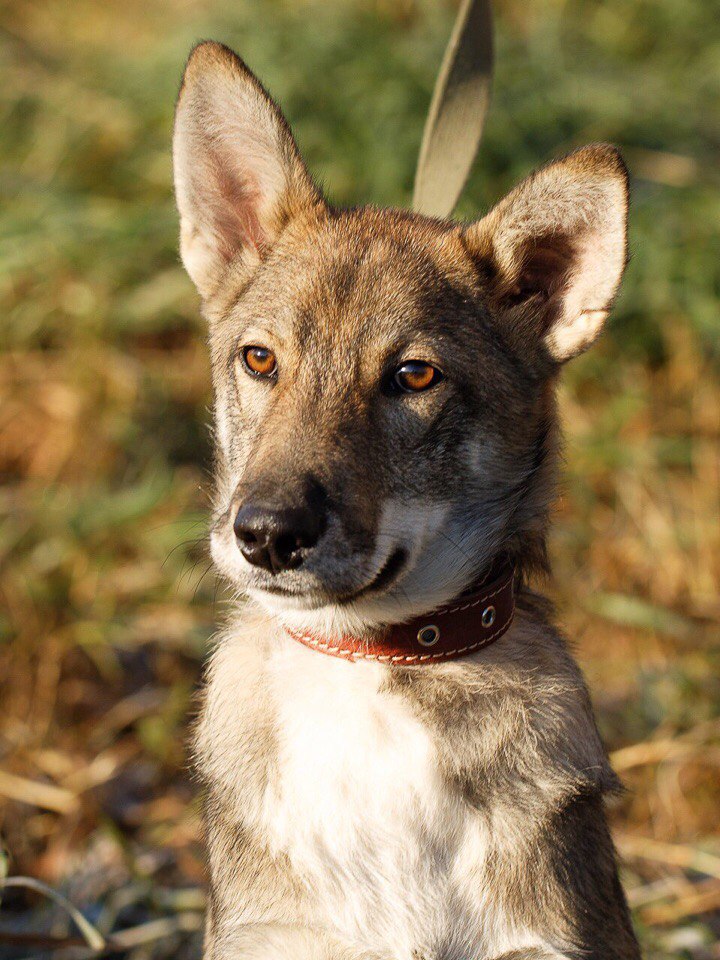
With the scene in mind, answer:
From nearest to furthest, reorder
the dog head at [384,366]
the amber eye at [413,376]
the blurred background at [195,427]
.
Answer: the dog head at [384,366] < the amber eye at [413,376] < the blurred background at [195,427]

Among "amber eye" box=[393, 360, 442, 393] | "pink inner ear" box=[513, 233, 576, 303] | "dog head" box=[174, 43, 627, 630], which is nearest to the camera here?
"dog head" box=[174, 43, 627, 630]

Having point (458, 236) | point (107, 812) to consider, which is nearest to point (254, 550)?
point (458, 236)

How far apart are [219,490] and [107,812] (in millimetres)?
1986

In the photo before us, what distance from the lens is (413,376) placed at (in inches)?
103

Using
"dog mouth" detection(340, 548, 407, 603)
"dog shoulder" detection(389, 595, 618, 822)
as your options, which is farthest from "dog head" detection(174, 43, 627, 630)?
"dog shoulder" detection(389, 595, 618, 822)

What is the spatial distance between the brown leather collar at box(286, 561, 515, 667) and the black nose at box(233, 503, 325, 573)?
406 mm

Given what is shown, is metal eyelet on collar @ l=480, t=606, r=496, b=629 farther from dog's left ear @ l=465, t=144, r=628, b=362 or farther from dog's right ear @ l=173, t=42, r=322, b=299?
dog's right ear @ l=173, t=42, r=322, b=299

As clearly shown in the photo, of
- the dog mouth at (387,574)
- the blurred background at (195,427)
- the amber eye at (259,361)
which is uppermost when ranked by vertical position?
the amber eye at (259,361)

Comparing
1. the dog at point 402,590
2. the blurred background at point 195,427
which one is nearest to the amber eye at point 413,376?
the dog at point 402,590

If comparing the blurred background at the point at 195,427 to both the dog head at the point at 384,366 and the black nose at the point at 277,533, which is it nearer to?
the dog head at the point at 384,366

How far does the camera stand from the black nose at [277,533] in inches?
87.5

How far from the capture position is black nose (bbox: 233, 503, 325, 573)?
2223mm

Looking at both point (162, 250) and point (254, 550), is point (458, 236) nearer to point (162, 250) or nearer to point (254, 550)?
point (254, 550)

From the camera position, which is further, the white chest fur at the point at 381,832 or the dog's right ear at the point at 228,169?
the dog's right ear at the point at 228,169
